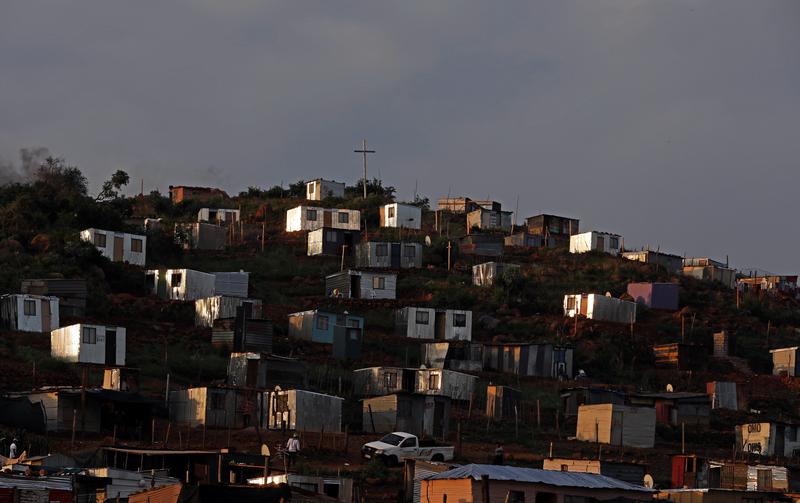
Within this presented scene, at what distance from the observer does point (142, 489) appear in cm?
A: 3703

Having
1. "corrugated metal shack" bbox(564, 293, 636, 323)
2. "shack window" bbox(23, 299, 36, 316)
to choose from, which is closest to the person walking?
"shack window" bbox(23, 299, 36, 316)

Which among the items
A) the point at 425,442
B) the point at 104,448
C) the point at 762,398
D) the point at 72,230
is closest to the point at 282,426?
the point at 425,442

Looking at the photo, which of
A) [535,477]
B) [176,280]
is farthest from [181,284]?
[535,477]

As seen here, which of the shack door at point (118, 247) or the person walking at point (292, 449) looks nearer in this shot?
the person walking at point (292, 449)

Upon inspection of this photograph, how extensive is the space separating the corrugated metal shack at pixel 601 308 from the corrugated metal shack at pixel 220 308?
19.3 metres

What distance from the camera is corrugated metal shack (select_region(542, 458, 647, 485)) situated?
140ft

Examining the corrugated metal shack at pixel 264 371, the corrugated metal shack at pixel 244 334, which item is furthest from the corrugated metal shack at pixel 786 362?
the corrugated metal shack at pixel 264 371

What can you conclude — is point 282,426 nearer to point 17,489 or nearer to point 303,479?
point 303,479

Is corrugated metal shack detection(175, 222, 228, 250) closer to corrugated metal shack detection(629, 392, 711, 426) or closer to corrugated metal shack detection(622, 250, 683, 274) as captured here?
corrugated metal shack detection(622, 250, 683, 274)

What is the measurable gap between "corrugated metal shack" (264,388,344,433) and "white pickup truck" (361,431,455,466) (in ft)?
16.7

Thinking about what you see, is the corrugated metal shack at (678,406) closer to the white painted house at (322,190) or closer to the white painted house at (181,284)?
the white painted house at (181,284)

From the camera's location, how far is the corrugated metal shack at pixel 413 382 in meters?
62.8

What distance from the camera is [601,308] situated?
274 ft

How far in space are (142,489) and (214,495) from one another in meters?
5.06
